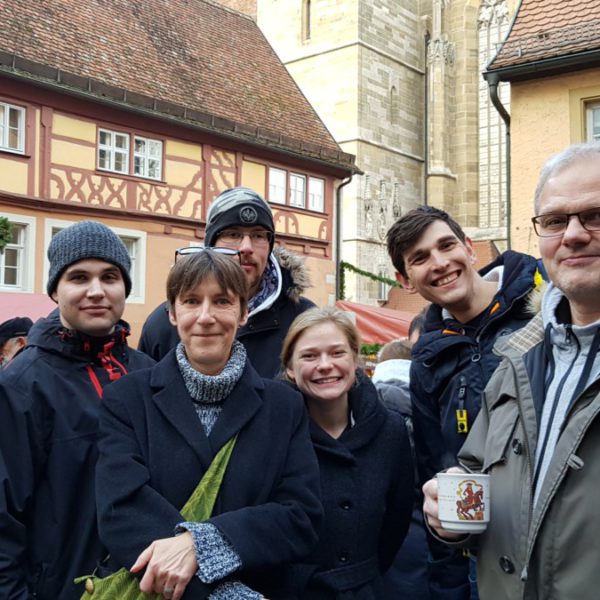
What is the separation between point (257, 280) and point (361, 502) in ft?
3.41

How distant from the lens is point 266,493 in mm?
2236

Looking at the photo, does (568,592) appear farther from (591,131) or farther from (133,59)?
(133,59)

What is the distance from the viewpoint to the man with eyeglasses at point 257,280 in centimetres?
313

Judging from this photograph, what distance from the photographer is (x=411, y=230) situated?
2877mm

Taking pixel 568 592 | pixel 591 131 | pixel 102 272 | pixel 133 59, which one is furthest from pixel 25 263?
pixel 568 592

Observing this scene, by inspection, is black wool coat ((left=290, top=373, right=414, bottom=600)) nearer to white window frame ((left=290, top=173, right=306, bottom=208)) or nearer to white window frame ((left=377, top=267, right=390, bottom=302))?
white window frame ((left=290, top=173, right=306, bottom=208))

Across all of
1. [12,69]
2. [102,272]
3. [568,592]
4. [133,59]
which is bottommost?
[568,592]

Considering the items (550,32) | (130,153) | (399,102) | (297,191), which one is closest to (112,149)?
(130,153)

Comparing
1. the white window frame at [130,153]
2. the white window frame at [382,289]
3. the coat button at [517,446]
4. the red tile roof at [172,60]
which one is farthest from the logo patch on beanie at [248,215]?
the white window frame at [382,289]

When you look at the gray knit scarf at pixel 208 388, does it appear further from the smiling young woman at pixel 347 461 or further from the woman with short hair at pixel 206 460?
the smiling young woman at pixel 347 461

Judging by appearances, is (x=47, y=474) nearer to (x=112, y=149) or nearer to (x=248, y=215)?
(x=248, y=215)

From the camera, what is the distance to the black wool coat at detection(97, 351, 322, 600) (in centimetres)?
210

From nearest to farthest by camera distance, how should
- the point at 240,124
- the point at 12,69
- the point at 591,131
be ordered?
the point at 591,131
the point at 12,69
the point at 240,124

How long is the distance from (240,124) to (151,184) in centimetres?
278
